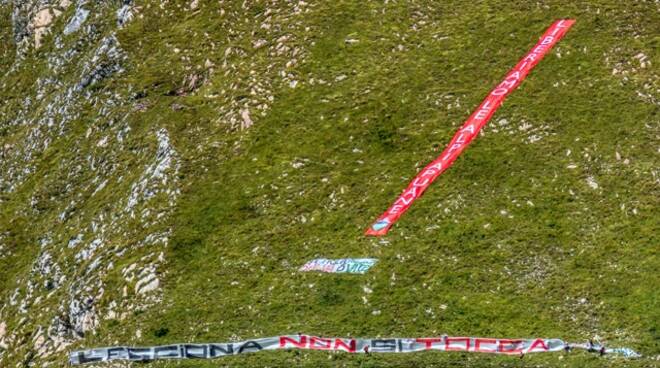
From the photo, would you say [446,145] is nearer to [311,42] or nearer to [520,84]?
[520,84]

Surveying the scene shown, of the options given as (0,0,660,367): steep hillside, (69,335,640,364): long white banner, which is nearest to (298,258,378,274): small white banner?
(0,0,660,367): steep hillside

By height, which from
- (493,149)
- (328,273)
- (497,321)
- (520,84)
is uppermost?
(520,84)

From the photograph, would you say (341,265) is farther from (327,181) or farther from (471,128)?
(471,128)

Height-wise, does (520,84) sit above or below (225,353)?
above

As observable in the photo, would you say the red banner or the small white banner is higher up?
the red banner

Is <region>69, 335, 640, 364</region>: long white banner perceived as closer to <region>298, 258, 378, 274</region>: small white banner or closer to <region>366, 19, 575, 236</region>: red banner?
<region>298, 258, 378, 274</region>: small white banner

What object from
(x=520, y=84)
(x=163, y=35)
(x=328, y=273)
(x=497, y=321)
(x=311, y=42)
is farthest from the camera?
(x=163, y=35)

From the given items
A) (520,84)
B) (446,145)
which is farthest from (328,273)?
(520,84)
